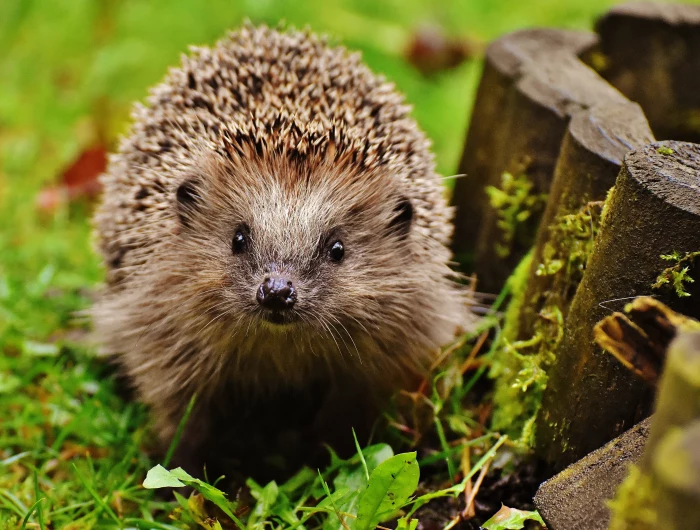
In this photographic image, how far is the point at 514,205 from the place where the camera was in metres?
2.75

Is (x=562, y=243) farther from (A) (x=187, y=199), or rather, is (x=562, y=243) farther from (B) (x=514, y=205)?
(A) (x=187, y=199)

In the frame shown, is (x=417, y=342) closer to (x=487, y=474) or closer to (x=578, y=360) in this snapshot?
(x=487, y=474)

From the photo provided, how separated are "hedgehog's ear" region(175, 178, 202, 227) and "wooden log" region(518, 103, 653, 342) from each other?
108cm

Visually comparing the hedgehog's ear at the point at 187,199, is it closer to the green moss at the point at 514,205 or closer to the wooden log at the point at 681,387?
the green moss at the point at 514,205

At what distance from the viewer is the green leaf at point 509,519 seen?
1.98 m

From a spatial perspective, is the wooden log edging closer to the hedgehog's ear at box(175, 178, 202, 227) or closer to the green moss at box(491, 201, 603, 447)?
the green moss at box(491, 201, 603, 447)

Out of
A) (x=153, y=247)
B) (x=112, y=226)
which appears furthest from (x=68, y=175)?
(x=153, y=247)

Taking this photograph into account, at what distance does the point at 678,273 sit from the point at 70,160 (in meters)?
3.62

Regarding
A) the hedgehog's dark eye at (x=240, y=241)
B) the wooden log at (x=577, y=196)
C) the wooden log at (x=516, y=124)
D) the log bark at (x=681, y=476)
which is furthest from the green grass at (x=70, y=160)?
the log bark at (x=681, y=476)

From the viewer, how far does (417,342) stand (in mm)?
2572

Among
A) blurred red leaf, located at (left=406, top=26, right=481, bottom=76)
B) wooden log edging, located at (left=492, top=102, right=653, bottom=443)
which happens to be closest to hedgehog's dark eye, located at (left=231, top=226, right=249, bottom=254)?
wooden log edging, located at (left=492, top=102, right=653, bottom=443)

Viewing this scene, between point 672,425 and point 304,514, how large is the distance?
4.02ft

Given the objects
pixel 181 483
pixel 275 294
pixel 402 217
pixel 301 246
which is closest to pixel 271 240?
pixel 301 246

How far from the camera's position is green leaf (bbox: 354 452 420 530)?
76.3 inches
